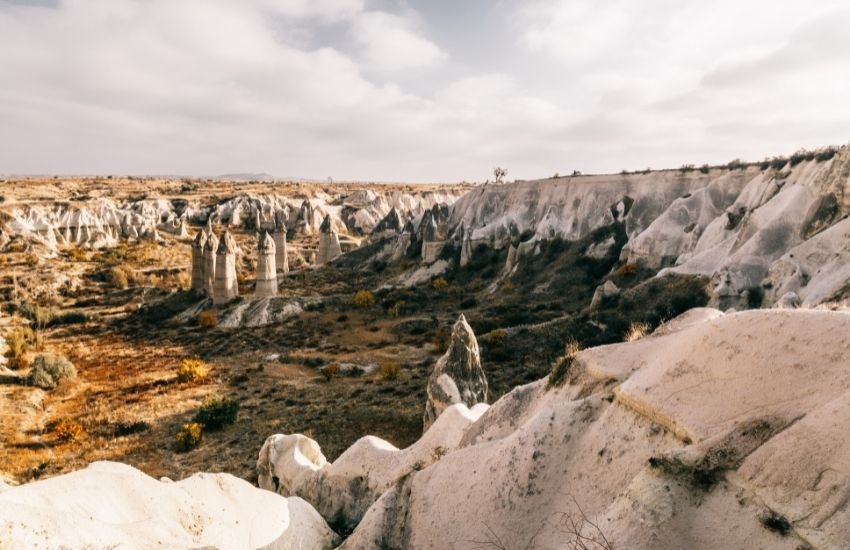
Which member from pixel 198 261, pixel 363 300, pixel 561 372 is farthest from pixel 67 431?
pixel 198 261

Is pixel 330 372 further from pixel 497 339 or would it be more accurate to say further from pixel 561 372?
pixel 561 372

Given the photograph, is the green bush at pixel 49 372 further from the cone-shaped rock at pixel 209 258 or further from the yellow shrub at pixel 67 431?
the cone-shaped rock at pixel 209 258

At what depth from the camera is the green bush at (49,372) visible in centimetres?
A: 2466

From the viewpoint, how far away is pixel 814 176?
1006 inches

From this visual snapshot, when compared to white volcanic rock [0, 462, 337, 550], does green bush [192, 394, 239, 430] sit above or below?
below

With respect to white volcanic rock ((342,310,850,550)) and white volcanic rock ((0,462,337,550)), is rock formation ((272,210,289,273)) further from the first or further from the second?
white volcanic rock ((342,310,850,550))

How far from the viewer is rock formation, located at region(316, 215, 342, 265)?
61.7 metres

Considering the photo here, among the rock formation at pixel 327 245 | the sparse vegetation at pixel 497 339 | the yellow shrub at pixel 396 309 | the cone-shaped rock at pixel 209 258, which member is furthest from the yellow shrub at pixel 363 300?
the rock formation at pixel 327 245

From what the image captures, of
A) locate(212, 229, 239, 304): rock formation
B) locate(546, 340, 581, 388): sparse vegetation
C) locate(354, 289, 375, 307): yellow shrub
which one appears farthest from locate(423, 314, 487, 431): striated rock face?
locate(212, 229, 239, 304): rock formation

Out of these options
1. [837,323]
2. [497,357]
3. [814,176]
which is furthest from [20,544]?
[814,176]

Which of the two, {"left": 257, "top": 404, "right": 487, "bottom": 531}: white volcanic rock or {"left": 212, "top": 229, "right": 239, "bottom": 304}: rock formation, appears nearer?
{"left": 257, "top": 404, "right": 487, "bottom": 531}: white volcanic rock

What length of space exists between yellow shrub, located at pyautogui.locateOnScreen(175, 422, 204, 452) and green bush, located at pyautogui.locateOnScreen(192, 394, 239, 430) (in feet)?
2.66

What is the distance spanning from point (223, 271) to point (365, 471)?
105ft

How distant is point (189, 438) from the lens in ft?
59.6
